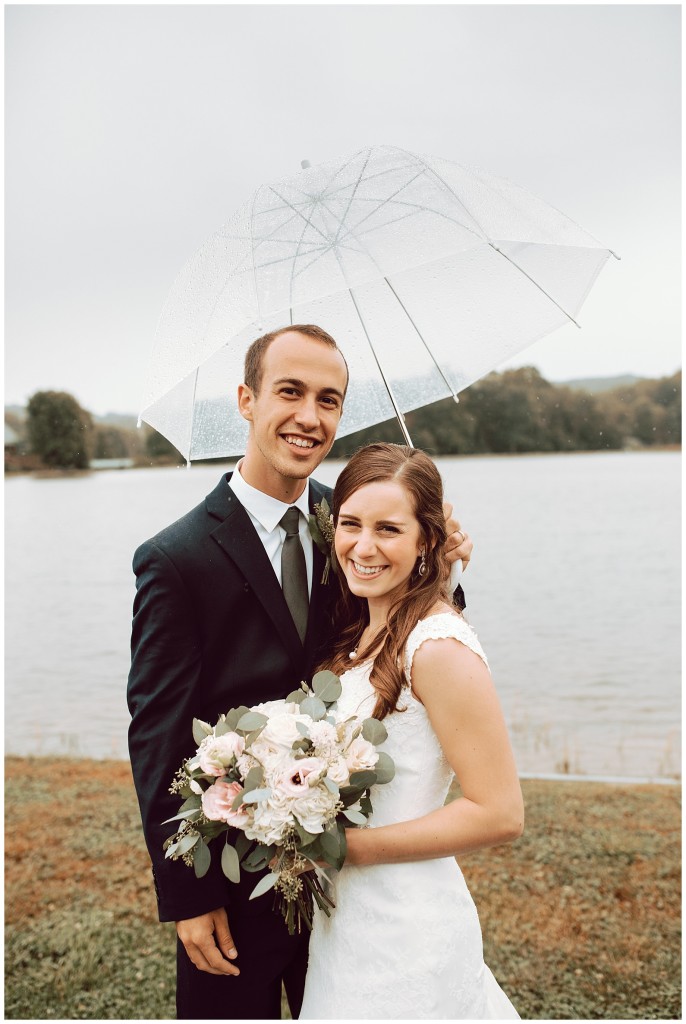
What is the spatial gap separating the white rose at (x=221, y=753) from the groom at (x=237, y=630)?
334 millimetres

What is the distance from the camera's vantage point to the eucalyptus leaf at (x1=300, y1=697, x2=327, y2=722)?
85.4 inches

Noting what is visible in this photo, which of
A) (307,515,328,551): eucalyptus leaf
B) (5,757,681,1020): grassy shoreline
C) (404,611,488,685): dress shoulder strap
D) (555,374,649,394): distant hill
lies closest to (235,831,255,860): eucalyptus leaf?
(404,611,488,685): dress shoulder strap

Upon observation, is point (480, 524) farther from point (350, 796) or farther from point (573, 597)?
point (350, 796)

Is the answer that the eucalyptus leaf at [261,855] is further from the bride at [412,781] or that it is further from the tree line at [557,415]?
the tree line at [557,415]

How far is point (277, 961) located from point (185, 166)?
3.85 metres

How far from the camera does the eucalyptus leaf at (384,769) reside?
217 centimetres

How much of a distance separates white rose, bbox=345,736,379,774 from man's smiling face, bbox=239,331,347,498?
86 cm

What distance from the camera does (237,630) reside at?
99.3 inches

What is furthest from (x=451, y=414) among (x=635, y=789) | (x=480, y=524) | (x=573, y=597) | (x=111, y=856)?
(x=480, y=524)

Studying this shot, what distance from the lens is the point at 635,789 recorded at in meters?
7.00

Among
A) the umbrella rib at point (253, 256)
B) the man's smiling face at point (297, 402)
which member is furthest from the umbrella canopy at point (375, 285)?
the man's smiling face at point (297, 402)

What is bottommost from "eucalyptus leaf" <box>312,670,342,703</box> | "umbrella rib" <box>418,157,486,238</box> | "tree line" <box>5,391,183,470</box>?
"eucalyptus leaf" <box>312,670,342,703</box>

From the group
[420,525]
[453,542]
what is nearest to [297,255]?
[420,525]

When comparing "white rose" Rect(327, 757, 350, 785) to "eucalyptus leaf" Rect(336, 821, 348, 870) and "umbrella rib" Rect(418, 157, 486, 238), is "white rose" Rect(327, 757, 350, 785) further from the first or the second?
"umbrella rib" Rect(418, 157, 486, 238)
